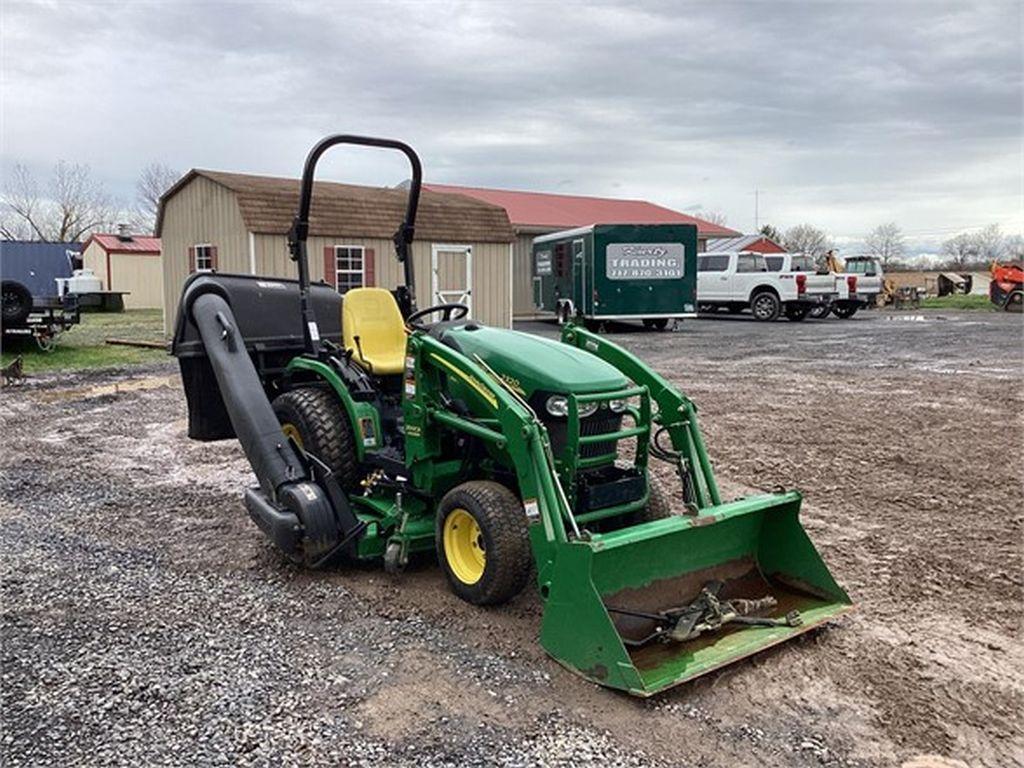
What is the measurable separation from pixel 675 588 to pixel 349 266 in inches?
519

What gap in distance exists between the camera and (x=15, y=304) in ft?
46.3

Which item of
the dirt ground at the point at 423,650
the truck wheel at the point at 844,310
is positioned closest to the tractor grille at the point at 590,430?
the dirt ground at the point at 423,650

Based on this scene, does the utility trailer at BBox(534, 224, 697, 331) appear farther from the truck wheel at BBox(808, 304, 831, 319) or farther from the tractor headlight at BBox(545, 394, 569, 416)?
the tractor headlight at BBox(545, 394, 569, 416)

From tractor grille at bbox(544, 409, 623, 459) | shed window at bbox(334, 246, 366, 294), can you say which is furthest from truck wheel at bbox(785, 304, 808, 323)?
tractor grille at bbox(544, 409, 623, 459)

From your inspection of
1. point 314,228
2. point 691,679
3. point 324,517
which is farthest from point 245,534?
point 314,228

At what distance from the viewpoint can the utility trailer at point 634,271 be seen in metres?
18.8

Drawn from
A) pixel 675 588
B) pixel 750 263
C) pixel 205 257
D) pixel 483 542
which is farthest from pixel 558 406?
pixel 750 263

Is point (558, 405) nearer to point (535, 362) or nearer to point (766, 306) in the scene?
point (535, 362)

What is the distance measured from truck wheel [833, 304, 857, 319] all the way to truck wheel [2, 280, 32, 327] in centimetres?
1960

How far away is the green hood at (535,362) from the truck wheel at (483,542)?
494mm

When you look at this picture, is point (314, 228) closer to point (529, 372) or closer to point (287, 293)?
point (287, 293)

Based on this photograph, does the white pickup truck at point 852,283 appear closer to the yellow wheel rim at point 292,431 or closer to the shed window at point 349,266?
the shed window at point 349,266

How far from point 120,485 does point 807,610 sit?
4.66 meters

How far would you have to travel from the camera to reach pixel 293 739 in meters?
2.86
